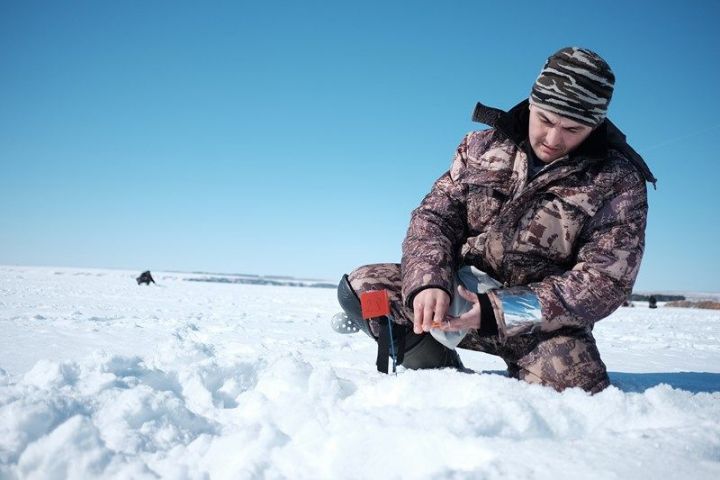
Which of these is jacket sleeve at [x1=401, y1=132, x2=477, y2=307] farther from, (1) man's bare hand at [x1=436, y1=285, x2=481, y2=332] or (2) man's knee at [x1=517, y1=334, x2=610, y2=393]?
(2) man's knee at [x1=517, y1=334, x2=610, y2=393]

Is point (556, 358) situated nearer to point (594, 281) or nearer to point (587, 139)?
point (594, 281)

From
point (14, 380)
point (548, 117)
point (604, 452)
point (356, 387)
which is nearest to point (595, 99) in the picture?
point (548, 117)

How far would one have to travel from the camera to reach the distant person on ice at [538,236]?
4.98ft

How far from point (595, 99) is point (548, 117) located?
0.16m

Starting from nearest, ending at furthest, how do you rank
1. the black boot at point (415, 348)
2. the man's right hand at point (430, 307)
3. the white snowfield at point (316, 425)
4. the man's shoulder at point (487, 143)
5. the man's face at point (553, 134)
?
the white snowfield at point (316, 425)
the man's right hand at point (430, 307)
the man's face at point (553, 134)
the man's shoulder at point (487, 143)
the black boot at point (415, 348)

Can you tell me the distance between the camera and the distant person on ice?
1.52 metres

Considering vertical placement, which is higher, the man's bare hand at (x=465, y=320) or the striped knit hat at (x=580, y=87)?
the striped knit hat at (x=580, y=87)

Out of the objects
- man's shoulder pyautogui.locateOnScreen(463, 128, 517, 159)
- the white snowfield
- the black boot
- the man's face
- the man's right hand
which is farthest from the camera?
the black boot

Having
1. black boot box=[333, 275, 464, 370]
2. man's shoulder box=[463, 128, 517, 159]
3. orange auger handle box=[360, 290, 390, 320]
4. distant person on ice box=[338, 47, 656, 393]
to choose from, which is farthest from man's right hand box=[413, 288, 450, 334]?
man's shoulder box=[463, 128, 517, 159]

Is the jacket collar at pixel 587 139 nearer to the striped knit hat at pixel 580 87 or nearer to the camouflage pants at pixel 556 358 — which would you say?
the striped knit hat at pixel 580 87

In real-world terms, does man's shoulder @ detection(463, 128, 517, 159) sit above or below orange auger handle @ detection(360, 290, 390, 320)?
above

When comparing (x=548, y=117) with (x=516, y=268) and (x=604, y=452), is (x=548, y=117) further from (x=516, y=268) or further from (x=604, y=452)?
(x=604, y=452)

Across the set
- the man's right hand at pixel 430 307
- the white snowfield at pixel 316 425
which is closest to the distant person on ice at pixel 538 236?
the man's right hand at pixel 430 307

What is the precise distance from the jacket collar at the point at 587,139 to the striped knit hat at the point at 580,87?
0.10 meters
